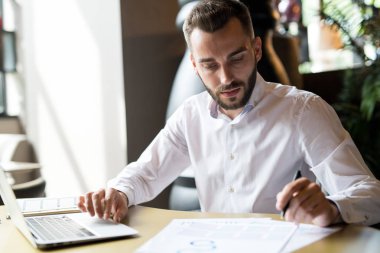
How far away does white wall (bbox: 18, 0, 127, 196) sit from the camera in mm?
2900

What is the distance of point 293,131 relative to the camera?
1520 millimetres

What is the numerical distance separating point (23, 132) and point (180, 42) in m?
2.56

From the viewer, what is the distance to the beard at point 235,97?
4.87 ft

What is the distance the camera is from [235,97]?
1.51m

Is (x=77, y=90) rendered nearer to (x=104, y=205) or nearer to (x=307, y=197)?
(x=104, y=205)

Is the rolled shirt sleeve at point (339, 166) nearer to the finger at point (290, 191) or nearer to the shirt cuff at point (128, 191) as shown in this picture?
the finger at point (290, 191)

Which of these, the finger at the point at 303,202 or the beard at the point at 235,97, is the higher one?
the beard at the point at 235,97

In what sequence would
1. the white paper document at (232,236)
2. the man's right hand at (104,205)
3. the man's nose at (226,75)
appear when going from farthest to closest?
1. the man's nose at (226,75)
2. the man's right hand at (104,205)
3. the white paper document at (232,236)

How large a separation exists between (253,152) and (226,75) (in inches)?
10.4

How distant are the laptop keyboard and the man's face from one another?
56 centimetres

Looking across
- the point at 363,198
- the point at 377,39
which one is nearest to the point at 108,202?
the point at 363,198

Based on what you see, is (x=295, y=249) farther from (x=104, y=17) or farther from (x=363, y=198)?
(x=104, y=17)

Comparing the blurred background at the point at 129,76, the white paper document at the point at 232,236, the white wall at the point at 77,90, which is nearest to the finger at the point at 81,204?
the white paper document at the point at 232,236

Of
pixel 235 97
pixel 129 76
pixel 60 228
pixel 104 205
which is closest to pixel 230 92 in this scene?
pixel 235 97
